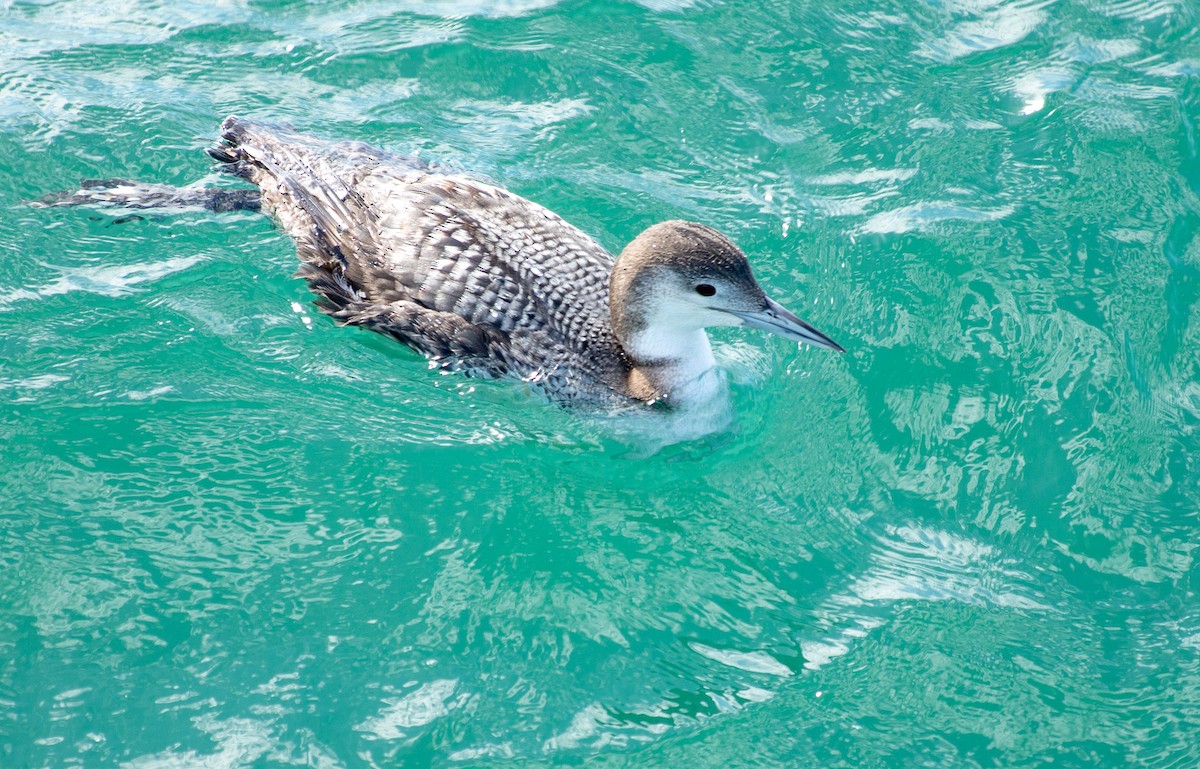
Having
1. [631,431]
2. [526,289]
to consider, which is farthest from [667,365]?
[526,289]

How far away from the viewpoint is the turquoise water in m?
4.61

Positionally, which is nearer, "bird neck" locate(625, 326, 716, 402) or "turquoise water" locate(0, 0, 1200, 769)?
"turquoise water" locate(0, 0, 1200, 769)

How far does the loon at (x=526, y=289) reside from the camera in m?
5.36

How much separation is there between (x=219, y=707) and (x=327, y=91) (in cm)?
441

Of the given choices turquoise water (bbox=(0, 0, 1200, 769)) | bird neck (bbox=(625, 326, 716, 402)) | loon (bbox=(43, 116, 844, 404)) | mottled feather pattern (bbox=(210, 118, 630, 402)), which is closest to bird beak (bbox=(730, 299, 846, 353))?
loon (bbox=(43, 116, 844, 404))

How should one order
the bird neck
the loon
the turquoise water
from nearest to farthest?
the turquoise water, the loon, the bird neck

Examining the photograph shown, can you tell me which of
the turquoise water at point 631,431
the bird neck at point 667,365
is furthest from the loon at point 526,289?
the turquoise water at point 631,431

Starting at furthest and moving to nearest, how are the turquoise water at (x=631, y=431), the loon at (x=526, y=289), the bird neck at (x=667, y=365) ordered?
the bird neck at (x=667, y=365) → the loon at (x=526, y=289) → the turquoise water at (x=631, y=431)

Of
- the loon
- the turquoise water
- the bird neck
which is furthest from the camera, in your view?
the bird neck

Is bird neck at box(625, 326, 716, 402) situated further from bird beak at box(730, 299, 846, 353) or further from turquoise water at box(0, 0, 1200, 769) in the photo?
bird beak at box(730, 299, 846, 353)

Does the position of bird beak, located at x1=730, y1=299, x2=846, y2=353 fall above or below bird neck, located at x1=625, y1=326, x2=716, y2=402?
above

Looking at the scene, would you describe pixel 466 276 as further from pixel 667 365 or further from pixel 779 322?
pixel 779 322

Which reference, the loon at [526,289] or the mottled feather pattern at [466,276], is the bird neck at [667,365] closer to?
the loon at [526,289]

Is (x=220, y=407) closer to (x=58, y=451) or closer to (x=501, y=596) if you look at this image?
(x=58, y=451)
